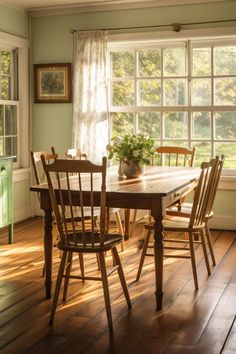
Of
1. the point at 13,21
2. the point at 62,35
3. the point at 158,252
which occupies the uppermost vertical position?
the point at 13,21

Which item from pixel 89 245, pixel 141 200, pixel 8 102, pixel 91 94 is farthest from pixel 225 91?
Answer: pixel 89 245

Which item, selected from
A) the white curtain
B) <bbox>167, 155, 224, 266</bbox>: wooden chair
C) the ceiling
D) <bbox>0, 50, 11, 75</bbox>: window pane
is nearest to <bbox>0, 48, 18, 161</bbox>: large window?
<bbox>0, 50, 11, 75</bbox>: window pane

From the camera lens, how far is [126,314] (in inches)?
137

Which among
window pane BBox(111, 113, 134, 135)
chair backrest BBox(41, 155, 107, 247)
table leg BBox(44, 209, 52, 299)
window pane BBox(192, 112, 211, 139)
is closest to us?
chair backrest BBox(41, 155, 107, 247)

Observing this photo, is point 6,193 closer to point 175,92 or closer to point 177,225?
point 177,225

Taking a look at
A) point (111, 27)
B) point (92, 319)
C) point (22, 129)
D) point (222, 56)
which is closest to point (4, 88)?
point (22, 129)

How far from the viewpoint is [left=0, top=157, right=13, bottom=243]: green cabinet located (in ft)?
18.0

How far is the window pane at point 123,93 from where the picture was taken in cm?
660

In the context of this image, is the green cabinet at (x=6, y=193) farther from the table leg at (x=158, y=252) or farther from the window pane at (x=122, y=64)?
the table leg at (x=158, y=252)

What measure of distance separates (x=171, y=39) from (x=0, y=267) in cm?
326

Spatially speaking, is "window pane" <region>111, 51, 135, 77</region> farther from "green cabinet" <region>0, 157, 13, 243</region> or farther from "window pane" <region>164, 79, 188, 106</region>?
"green cabinet" <region>0, 157, 13, 243</region>

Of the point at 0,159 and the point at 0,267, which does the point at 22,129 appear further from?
the point at 0,267

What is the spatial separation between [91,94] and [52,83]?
60cm

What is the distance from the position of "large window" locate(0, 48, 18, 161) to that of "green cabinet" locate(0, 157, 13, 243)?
35.3 inches
